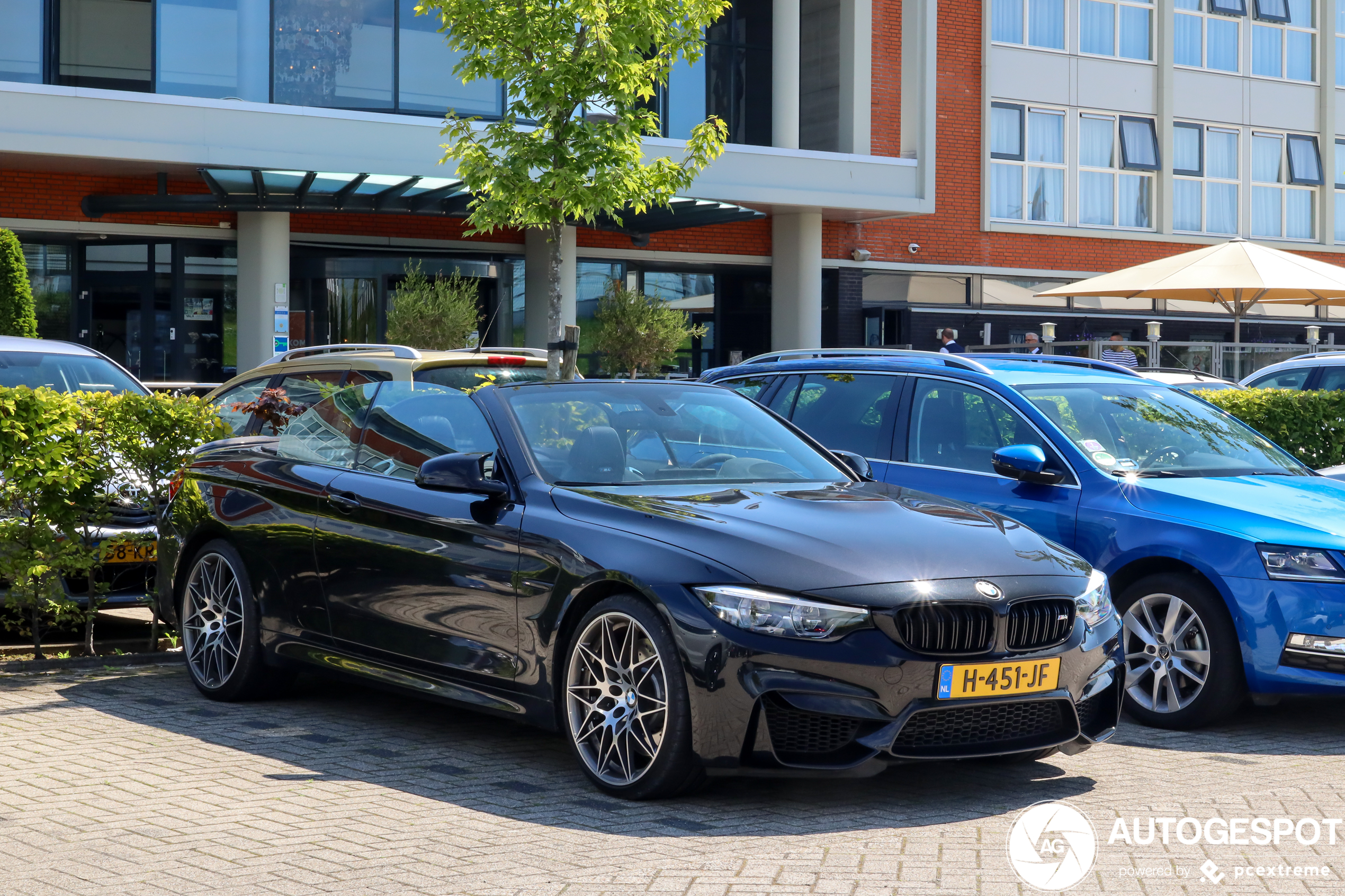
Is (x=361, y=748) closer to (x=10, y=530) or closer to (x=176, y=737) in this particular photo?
(x=176, y=737)

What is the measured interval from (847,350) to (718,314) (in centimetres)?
2021

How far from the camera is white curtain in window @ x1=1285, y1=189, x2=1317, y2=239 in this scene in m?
34.4

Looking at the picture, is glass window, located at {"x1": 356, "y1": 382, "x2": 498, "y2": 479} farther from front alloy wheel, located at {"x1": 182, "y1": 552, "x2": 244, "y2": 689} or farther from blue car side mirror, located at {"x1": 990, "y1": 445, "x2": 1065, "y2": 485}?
blue car side mirror, located at {"x1": 990, "y1": 445, "x2": 1065, "y2": 485}

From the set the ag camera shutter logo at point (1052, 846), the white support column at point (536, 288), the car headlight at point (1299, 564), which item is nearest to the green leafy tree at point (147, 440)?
the ag camera shutter logo at point (1052, 846)

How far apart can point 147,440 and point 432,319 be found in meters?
14.7

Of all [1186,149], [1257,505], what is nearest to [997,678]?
[1257,505]

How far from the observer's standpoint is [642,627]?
5145 millimetres

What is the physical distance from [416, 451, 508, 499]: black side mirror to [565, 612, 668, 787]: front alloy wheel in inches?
31.1

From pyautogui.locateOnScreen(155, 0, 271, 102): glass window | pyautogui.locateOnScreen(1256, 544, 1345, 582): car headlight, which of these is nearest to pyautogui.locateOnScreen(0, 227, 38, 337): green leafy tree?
pyautogui.locateOnScreen(155, 0, 271, 102): glass window

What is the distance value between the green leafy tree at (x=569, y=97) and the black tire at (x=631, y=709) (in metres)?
5.24

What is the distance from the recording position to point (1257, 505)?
690cm

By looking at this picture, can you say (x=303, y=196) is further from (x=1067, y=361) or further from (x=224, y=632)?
(x=224, y=632)

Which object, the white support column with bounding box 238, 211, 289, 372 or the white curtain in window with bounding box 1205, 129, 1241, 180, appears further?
the white curtain in window with bounding box 1205, 129, 1241, 180

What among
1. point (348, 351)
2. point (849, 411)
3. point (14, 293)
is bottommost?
point (849, 411)
